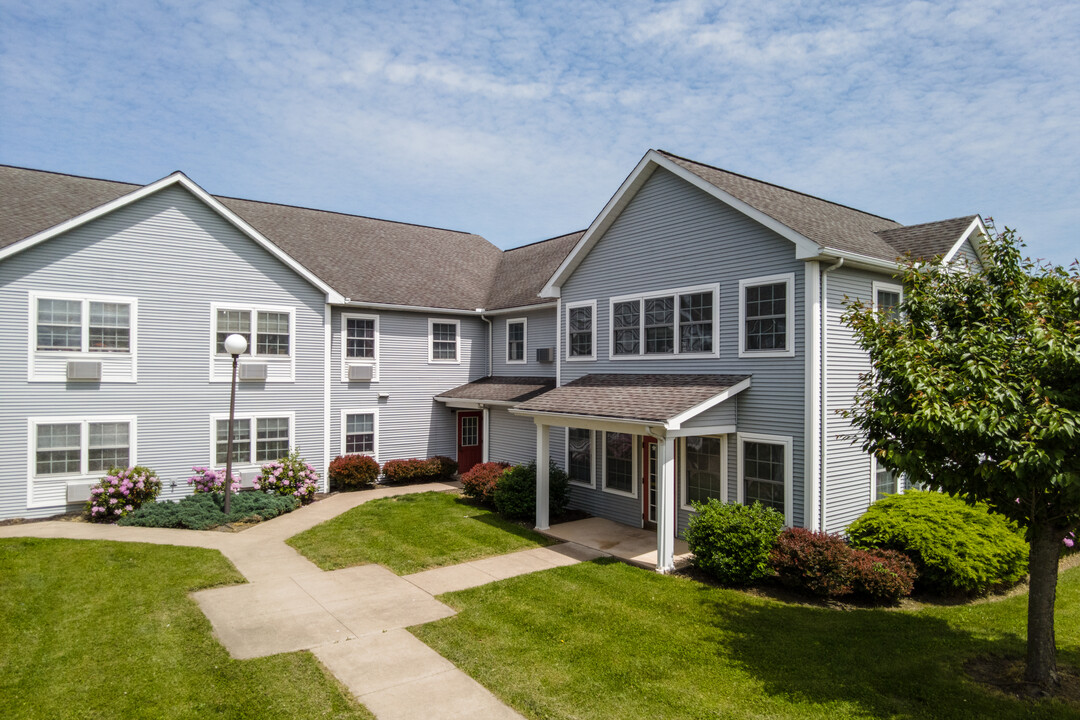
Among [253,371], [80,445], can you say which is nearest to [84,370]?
[80,445]

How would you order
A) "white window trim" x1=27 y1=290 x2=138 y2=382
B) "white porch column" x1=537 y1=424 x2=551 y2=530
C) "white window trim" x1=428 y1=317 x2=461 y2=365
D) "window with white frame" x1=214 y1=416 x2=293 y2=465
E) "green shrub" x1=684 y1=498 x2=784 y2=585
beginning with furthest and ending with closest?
"white window trim" x1=428 y1=317 x2=461 y2=365 → "window with white frame" x1=214 y1=416 x2=293 y2=465 → "white window trim" x1=27 y1=290 x2=138 y2=382 → "white porch column" x1=537 y1=424 x2=551 y2=530 → "green shrub" x1=684 y1=498 x2=784 y2=585

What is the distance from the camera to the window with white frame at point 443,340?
21.3 metres

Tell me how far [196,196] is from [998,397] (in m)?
17.8

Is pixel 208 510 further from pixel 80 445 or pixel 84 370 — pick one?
pixel 84 370

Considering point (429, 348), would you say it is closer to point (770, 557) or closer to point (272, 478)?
point (272, 478)

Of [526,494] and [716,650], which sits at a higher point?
[526,494]

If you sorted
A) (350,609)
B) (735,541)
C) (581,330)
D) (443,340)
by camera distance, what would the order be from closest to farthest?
1. (350,609)
2. (735,541)
3. (581,330)
4. (443,340)

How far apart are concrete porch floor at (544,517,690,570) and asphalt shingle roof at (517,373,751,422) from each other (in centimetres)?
278

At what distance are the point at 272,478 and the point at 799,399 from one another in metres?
13.5

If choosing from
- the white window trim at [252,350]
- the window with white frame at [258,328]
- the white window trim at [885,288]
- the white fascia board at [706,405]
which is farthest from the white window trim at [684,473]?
the window with white frame at [258,328]

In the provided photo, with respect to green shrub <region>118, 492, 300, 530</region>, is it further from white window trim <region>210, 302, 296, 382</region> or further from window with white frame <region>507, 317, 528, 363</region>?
window with white frame <region>507, 317, 528, 363</region>

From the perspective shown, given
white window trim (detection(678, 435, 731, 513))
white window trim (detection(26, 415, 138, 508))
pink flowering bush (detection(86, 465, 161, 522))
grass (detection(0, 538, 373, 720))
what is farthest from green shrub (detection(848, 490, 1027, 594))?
white window trim (detection(26, 415, 138, 508))

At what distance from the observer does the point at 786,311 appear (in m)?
11.8

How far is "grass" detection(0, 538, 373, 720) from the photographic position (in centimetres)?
654
